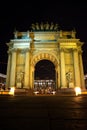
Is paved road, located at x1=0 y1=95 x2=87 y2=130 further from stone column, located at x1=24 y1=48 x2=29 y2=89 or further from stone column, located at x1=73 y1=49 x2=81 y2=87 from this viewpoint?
stone column, located at x1=73 y1=49 x2=81 y2=87

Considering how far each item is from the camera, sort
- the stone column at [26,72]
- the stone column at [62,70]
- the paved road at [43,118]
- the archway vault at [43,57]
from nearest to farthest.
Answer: the paved road at [43,118] < the stone column at [62,70] < the stone column at [26,72] < the archway vault at [43,57]

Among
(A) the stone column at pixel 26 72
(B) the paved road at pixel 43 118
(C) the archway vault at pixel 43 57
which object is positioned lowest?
(B) the paved road at pixel 43 118

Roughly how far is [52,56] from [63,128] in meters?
41.3

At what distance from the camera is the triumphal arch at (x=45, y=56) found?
38625 millimetres

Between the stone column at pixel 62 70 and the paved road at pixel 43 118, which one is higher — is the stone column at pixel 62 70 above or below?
above

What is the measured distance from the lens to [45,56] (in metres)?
45.2

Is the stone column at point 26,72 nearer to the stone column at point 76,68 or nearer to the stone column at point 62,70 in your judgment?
the stone column at point 62,70

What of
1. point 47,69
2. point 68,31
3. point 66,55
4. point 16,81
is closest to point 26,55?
point 16,81

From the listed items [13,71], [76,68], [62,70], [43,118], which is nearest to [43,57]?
[62,70]

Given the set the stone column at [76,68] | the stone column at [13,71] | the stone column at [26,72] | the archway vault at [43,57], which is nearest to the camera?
the stone column at [26,72]

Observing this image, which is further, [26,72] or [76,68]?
[76,68]

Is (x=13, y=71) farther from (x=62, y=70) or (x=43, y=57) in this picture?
(x=62, y=70)

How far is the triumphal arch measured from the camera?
38.6m

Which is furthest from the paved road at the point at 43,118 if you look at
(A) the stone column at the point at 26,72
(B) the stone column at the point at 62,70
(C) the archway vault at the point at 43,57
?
(C) the archway vault at the point at 43,57
